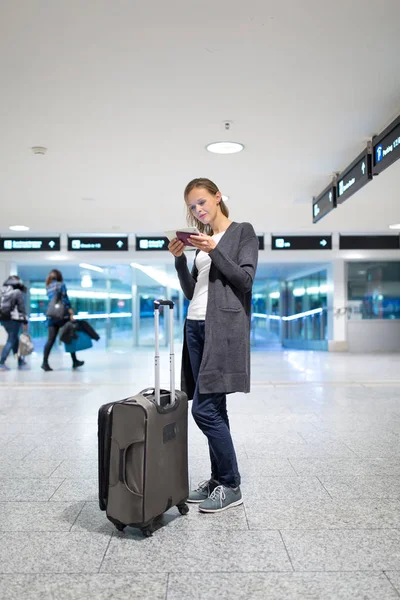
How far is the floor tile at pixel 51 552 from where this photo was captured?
231 cm

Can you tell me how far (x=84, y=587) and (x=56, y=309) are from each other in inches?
316

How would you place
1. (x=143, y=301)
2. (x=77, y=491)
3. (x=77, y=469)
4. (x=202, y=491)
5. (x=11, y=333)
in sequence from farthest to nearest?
(x=143, y=301) → (x=11, y=333) → (x=77, y=469) → (x=77, y=491) → (x=202, y=491)

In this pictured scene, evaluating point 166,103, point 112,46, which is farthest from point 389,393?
point 112,46

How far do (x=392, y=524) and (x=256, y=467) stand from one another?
47.5 inches

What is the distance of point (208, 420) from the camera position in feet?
9.65

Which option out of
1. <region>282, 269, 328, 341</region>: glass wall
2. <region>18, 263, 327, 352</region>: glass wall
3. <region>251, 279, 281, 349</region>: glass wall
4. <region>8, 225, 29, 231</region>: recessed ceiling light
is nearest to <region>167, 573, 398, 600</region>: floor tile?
<region>8, 225, 29, 231</region>: recessed ceiling light

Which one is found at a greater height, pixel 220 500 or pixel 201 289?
pixel 201 289

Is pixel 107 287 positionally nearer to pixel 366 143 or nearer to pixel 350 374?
pixel 350 374

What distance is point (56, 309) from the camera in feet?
32.3

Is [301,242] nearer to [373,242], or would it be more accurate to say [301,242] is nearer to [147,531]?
[373,242]

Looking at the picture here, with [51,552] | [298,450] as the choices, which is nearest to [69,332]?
[298,450]

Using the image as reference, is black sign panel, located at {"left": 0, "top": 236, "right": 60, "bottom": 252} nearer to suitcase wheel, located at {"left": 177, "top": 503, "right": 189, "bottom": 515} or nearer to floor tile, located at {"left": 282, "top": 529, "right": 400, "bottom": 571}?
suitcase wheel, located at {"left": 177, "top": 503, "right": 189, "bottom": 515}

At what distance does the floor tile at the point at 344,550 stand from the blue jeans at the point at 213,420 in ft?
1.56

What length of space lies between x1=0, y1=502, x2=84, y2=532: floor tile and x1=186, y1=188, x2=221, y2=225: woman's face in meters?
1.73
